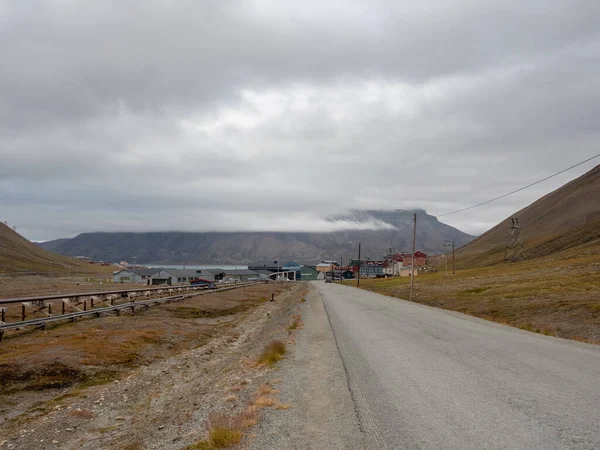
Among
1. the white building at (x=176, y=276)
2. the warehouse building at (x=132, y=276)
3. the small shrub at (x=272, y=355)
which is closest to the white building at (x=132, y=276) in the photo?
the warehouse building at (x=132, y=276)

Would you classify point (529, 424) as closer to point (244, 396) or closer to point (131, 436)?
point (244, 396)

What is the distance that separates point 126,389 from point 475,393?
11.6 metres

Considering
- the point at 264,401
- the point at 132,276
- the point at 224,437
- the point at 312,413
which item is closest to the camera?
the point at 224,437

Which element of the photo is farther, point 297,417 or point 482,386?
point 482,386

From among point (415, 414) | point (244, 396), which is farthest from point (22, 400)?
point (415, 414)

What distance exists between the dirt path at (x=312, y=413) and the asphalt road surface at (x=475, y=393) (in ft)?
0.90

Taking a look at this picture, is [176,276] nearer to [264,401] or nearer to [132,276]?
[132,276]

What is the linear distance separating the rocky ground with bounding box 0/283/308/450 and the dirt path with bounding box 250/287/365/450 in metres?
0.36

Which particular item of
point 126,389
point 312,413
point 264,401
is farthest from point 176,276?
point 312,413

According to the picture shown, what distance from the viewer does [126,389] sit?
16.5 m

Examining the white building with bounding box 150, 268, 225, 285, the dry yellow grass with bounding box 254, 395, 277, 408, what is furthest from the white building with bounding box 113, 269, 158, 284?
the dry yellow grass with bounding box 254, 395, 277, 408

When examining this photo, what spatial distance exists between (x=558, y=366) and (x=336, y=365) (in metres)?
5.90

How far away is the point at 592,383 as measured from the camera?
34.9 feet

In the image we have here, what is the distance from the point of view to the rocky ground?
10.8 m
